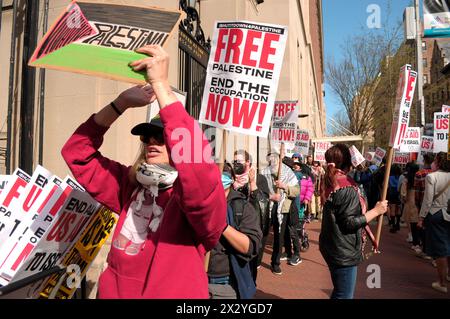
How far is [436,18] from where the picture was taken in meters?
11.3

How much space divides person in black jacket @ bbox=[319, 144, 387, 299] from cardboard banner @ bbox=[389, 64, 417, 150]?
2.12ft

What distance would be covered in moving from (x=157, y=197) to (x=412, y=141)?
11.3 m

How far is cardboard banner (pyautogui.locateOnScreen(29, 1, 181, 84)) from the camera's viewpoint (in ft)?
5.65

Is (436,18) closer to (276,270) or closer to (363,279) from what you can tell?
(363,279)

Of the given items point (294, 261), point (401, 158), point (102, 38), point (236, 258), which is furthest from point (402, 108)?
point (401, 158)

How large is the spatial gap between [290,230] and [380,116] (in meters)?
20.7

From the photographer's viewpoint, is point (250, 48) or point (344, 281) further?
point (344, 281)

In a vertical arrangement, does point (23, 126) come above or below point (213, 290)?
above

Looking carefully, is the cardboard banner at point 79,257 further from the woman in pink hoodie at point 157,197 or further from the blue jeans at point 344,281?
the blue jeans at point 344,281

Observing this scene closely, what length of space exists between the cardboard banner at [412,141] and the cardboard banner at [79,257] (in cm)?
1045

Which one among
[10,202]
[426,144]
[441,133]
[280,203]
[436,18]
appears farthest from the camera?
[426,144]

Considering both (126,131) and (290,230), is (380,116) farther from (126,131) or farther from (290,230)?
(126,131)
